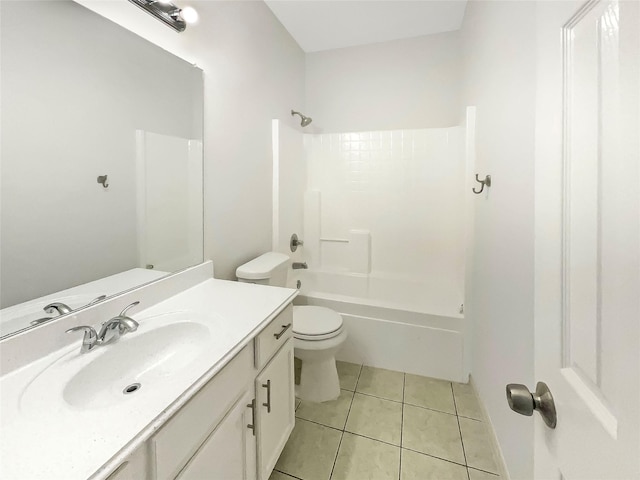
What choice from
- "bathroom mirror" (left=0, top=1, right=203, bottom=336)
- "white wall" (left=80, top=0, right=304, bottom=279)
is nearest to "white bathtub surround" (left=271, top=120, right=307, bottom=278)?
"white wall" (left=80, top=0, right=304, bottom=279)

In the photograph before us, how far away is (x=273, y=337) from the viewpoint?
3.61 ft

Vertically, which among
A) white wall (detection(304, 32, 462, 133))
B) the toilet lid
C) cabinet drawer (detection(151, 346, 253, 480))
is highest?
→ white wall (detection(304, 32, 462, 133))

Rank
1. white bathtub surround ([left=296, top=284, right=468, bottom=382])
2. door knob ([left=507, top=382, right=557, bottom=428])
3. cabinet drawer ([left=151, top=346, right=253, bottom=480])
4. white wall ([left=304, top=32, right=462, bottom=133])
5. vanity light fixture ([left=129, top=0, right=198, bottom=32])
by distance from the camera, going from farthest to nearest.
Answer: white wall ([left=304, top=32, right=462, bottom=133]) < white bathtub surround ([left=296, top=284, right=468, bottom=382]) < vanity light fixture ([left=129, top=0, right=198, bottom=32]) < cabinet drawer ([left=151, top=346, right=253, bottom=480]) < door knob ([left=507, top=382, right=557, bottom=428])

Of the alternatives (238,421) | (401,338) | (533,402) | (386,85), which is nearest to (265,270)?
(238,421)

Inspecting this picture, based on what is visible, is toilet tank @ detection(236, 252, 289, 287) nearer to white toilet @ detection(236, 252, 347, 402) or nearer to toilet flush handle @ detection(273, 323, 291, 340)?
white toilet @ detection(236, 252, 347, 402)

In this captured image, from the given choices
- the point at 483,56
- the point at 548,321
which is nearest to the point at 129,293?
the point at 548,321

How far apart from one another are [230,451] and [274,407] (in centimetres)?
29

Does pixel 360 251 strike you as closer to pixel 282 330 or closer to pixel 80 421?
pixel 282 330

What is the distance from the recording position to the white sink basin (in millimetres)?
673

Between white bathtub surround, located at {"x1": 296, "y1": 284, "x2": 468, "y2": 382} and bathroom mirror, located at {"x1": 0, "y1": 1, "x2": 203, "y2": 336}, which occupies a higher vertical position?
bathroom mirror, located at {"x1": 0, "y1": 1, "x2": 203, "y2": 336}

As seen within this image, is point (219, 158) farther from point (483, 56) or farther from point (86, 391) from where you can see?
point (483, 56)

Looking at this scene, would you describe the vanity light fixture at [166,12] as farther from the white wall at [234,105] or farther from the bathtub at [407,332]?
the bathtub at [407,332]

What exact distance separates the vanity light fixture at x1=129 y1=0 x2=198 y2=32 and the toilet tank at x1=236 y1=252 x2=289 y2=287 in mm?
1188

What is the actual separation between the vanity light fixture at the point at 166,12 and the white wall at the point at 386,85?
5.46 ft
